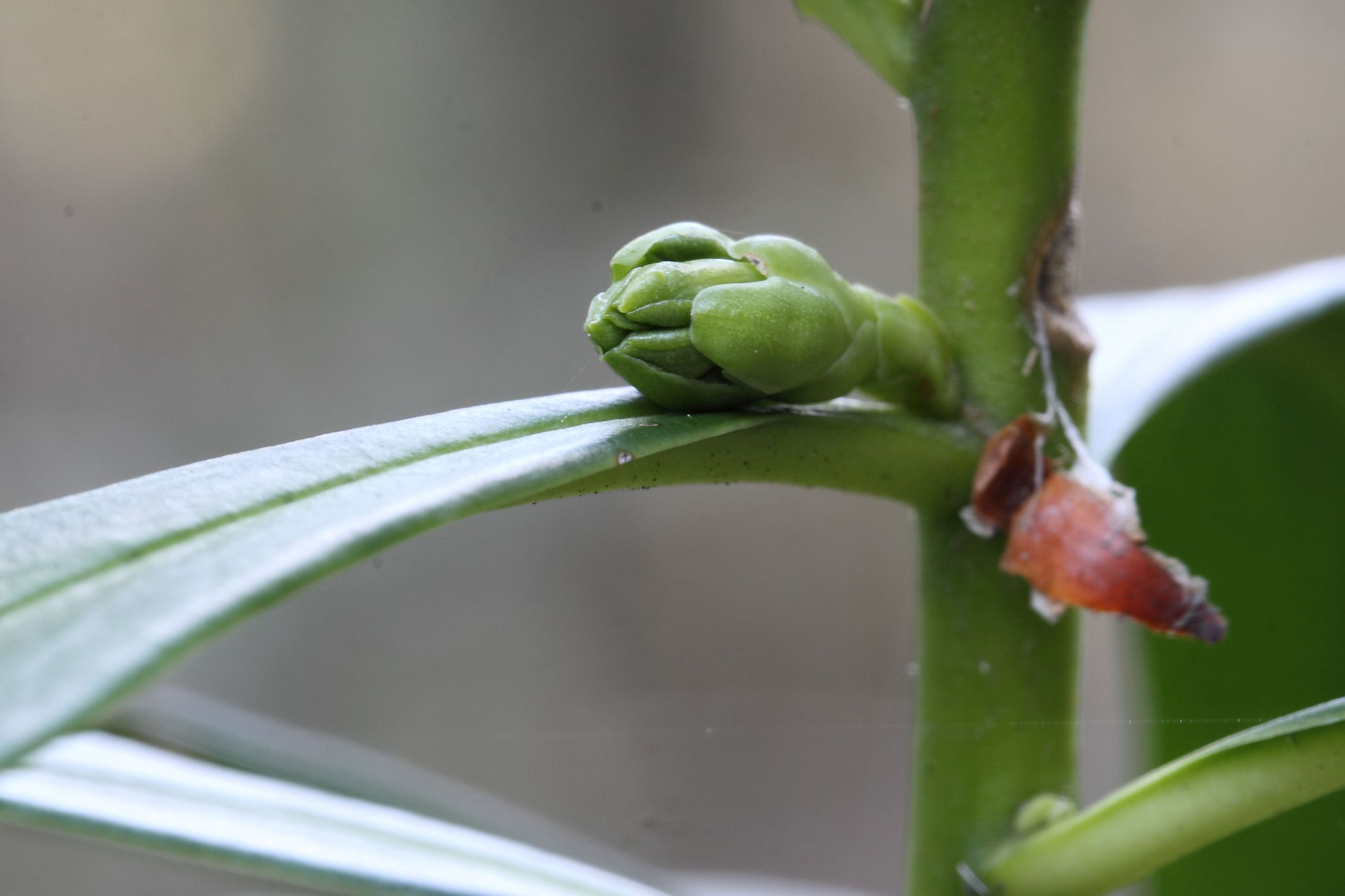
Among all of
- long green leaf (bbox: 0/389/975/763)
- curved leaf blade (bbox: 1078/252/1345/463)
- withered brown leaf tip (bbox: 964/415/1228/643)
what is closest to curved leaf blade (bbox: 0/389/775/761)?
long green leaf (bbox: 0/389/975/763)

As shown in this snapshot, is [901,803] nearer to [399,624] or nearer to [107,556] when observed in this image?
[399,624]

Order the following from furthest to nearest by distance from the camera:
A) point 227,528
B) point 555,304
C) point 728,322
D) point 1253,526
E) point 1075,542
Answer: point 555,304, point 1253,526, point 1075,542, point 728,322, point 227,528

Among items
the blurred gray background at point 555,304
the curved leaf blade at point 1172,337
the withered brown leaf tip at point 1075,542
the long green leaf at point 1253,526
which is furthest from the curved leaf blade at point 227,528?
the blurred gray background at point 555,304

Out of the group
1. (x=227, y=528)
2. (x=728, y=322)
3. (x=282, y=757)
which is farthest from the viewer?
(x=282, y=757)

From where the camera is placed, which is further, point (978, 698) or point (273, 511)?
point (978, 698)

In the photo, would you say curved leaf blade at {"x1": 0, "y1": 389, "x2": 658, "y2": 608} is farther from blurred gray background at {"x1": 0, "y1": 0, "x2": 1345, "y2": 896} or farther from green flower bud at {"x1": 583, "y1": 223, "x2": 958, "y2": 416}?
blurred gray background at {"x1": 0, "y1": 0, "x2": 1345, "y2": 896}

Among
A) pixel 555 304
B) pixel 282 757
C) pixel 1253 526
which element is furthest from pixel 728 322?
pixel 555 304

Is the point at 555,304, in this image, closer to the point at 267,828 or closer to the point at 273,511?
the point at 267,828

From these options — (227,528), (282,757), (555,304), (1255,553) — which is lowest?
(282,757)
